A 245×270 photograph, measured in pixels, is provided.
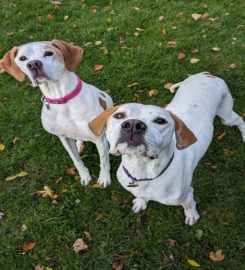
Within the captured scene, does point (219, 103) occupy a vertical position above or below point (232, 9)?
above

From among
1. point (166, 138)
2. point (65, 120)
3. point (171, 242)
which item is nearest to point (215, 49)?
point (65, 120)

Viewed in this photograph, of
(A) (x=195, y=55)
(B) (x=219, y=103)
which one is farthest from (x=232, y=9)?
(B) (x=219, y=103)

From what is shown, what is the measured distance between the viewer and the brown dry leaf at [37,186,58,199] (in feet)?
15.8

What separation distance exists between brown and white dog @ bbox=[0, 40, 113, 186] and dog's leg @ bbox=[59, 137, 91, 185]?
0.13m

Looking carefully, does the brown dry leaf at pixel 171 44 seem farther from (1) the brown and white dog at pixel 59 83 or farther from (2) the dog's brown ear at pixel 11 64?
(2) the dog's brown ear at pixel 11 64

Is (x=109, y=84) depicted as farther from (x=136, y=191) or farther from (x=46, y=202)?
(x=136, y=191)

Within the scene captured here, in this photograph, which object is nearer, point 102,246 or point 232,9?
point 102,246

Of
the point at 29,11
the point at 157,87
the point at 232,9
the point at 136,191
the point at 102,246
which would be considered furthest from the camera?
the point at 29,11

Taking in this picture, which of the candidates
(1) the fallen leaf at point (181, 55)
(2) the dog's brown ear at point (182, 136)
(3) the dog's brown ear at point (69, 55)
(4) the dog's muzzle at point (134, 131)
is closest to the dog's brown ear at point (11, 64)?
(3) the dog's brown ear at point (69, 55)

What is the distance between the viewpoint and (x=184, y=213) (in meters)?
4.34

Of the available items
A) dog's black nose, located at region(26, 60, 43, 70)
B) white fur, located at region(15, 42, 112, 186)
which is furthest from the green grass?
dog's black nose, located at region(26, 60, 43, 70)

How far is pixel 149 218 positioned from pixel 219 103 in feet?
4.88

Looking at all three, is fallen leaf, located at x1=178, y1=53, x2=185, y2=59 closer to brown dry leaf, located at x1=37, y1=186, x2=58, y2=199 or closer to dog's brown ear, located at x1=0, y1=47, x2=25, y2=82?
brown dry leaf, located at x1=37, y1=186, x2=58, y2=199

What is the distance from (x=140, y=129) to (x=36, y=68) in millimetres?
1442
